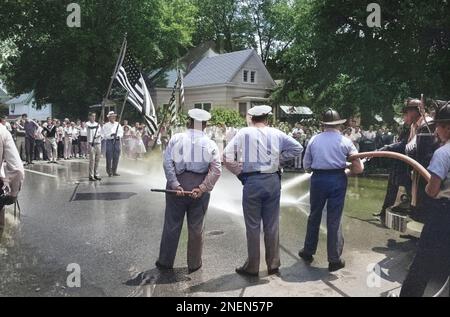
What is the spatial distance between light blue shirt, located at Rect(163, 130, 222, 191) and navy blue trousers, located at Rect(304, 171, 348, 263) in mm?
1290

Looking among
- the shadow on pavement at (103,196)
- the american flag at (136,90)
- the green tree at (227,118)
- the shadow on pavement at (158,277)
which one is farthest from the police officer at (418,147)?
the green tree at (227,118)

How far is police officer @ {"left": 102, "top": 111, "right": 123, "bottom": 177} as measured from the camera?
13931 mm

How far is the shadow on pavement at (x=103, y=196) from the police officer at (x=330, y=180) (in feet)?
19.2

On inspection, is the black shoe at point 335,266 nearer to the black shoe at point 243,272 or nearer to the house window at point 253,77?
the black shoe at point 243,272

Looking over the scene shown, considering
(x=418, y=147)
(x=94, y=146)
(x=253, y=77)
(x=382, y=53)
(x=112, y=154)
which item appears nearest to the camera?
(x=418, y=147)

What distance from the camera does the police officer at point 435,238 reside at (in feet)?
13.1

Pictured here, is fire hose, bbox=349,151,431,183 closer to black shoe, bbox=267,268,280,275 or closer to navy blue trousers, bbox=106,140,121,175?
black shoe, bbox=267,268,280,275

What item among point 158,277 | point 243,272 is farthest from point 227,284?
point 158,277

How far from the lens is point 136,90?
1270cm

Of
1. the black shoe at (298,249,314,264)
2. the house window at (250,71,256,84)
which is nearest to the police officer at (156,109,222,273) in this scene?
the black shoe at (298,249,314,264)

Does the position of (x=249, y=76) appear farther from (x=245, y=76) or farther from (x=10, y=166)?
(x=10, y=166)

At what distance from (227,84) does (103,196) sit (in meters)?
31.5

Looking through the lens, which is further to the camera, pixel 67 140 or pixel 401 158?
pixel 67 140

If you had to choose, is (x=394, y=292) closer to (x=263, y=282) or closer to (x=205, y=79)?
(x=263, y=282)
